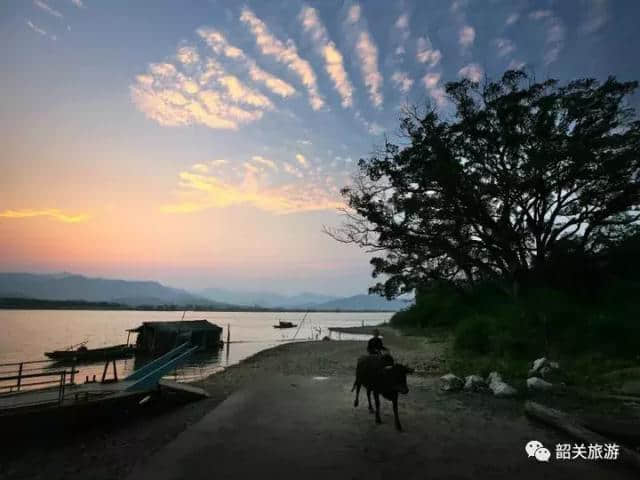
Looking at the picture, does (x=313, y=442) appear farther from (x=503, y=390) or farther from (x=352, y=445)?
(x=503, y=390)

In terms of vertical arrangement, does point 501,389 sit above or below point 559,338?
below

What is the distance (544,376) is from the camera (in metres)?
14.1

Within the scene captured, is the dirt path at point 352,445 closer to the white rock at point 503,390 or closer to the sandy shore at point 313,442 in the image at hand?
the sandy shore at point 313,442

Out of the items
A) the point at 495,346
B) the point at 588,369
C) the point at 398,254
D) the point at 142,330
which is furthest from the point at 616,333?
the point at 142,330

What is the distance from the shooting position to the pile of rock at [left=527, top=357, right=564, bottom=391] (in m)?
12.4

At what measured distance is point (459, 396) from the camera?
1182 centimetres

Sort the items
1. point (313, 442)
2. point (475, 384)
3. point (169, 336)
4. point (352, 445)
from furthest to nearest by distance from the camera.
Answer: point (169, 336) < point (475, 384) < point (313, 442) < point (352, 445)

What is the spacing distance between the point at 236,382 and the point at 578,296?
2229 centimetres

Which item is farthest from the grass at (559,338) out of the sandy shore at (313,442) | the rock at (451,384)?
the sandy shore at (313,442)

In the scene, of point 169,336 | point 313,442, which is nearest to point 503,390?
point 313,442

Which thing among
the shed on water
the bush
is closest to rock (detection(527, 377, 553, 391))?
the bush

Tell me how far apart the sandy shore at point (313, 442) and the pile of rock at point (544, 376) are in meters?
2.06

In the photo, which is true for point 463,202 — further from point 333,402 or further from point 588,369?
point 333,402

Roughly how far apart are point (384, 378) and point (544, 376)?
892 centimetres
